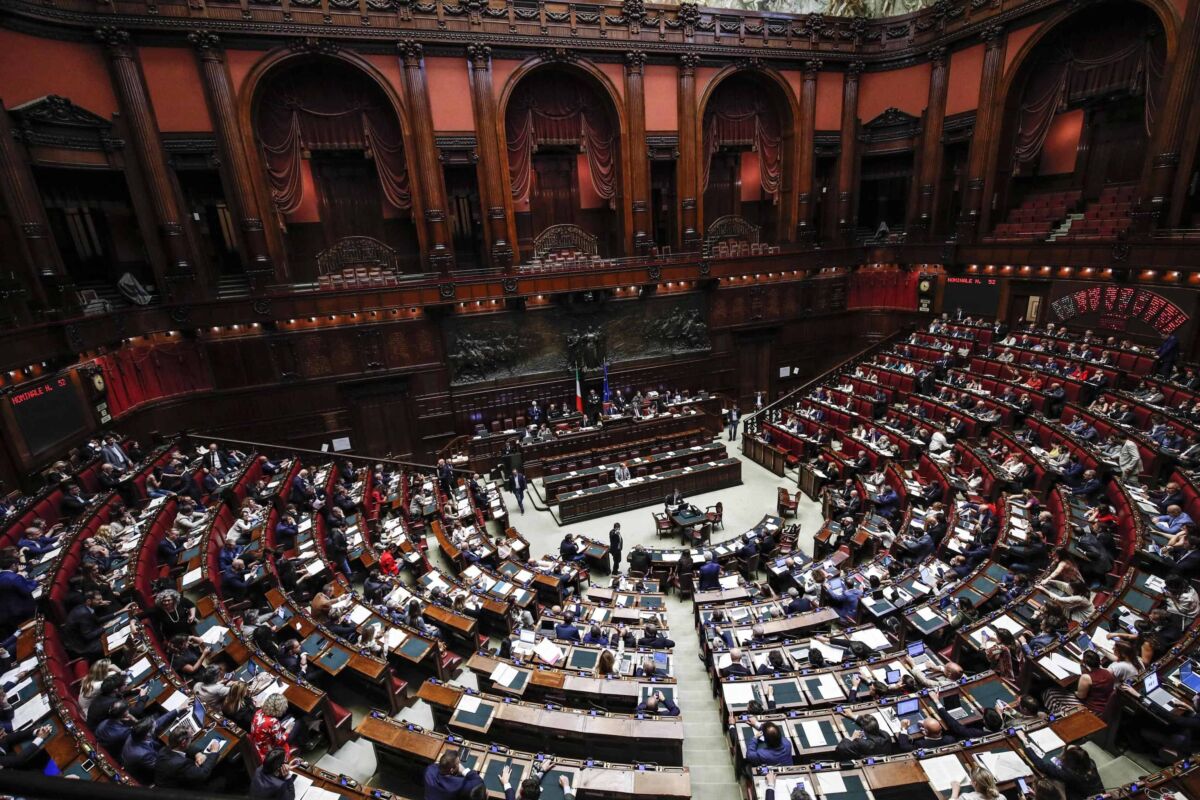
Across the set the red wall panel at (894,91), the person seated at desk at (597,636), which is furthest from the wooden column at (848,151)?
the person seated at desk at (597,636)

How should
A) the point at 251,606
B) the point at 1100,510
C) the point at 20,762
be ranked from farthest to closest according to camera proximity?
1. the point at 1100,510
2. the point at 251,606
3. the point at 20,762

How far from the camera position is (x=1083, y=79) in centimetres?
1672

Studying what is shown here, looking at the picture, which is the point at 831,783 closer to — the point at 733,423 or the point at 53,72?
the point at 733,423

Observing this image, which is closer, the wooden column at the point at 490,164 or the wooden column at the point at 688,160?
the wooden column at the point at 490,164

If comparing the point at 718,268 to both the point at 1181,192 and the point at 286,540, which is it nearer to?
the point at 1181,192

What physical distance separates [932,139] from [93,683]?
2491 centimetres

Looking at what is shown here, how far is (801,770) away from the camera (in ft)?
18.9

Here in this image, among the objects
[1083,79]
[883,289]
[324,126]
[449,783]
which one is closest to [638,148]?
[324,126]

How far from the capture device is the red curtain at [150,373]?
1368 cm

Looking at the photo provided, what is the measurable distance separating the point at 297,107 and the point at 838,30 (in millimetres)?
18001

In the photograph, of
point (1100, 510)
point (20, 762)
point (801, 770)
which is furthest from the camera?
point (1100, 510)

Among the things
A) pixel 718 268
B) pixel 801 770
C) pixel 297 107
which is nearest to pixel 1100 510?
pixel 801 770

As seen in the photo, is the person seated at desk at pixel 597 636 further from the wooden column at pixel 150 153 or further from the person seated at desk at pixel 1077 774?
the wooden column at pixel 150 153

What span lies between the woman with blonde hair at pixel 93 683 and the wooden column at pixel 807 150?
21595 mm
